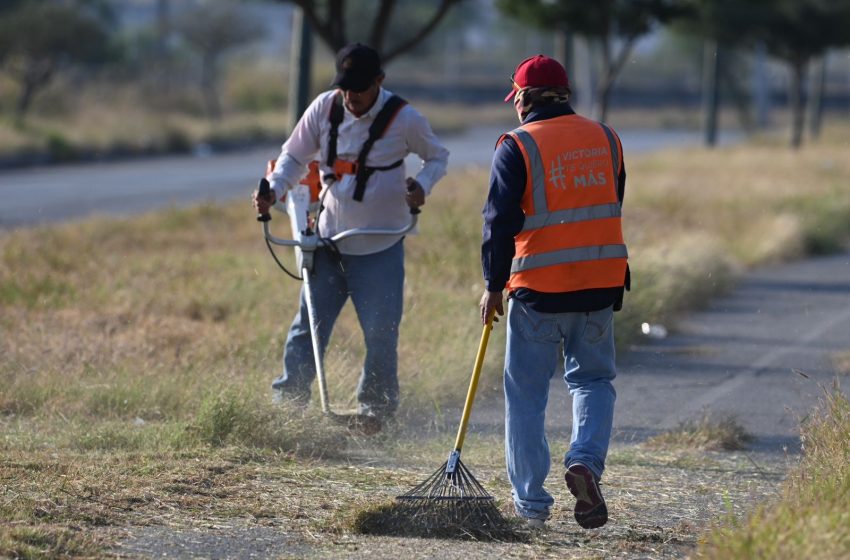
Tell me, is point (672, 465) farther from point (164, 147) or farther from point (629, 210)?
point (164, 147)

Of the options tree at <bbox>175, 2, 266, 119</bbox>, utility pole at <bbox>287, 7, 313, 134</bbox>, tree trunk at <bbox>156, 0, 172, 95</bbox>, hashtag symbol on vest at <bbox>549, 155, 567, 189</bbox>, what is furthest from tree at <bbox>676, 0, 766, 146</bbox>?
hashtag symbol on vest at <bbox>549, 155, 567, 189</bbox>

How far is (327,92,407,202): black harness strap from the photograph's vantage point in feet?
22.0

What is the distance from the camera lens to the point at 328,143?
6.77 metres

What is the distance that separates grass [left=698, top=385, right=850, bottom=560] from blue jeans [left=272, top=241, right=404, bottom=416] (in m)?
2.09

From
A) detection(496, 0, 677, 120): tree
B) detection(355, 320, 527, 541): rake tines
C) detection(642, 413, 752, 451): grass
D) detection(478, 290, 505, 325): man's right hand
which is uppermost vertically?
detection(496, 0, 677, 120): tree

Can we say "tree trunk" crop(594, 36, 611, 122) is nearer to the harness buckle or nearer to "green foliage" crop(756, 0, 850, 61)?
the harness buckle

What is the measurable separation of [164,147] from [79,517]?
27.2 metres

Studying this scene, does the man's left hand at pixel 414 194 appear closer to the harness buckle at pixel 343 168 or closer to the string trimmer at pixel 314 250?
the string trimmer at pixel 314 250

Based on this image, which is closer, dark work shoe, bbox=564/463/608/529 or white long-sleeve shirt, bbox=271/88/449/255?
dark work shoe, bbox=564/463/608/529

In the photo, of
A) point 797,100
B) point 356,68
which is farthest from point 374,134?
point 797,100

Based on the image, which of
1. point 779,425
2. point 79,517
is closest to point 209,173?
point 779,425

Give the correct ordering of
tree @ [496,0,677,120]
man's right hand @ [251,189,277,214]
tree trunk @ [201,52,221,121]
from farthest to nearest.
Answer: tree trunk @ [201,52,221,121], tree @ [496,0,677,120], man's right hand @ [251,189,277,214]

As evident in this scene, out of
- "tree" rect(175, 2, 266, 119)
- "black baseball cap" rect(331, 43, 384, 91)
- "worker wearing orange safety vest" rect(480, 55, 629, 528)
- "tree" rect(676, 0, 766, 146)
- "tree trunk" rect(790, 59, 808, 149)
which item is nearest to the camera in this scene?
"worker wearing orange safety vest" rect(480, 55, 629, 528)

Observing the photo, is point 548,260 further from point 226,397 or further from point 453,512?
point 226,397
